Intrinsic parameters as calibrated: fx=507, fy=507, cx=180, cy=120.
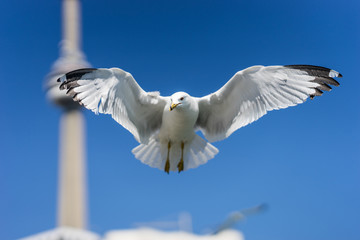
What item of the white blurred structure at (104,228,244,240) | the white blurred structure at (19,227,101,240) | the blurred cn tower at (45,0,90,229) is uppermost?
the blurred cn tower at (45,0,90,229)

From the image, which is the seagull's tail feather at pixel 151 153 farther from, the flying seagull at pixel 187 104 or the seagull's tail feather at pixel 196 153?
the seagull's tail feather at pixel 196 153

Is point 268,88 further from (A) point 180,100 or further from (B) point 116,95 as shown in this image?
(B) point 116,95

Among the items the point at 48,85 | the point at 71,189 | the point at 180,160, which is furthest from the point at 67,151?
the point at 180,160

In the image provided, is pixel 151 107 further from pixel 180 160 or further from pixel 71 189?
pixel 71 189


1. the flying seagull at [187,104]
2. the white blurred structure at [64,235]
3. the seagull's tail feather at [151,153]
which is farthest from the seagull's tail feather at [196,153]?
the white blurred structure at [64,235]

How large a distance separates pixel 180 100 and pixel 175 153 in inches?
36.9

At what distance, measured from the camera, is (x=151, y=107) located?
18.9 feet

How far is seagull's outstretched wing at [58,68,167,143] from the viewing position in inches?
204

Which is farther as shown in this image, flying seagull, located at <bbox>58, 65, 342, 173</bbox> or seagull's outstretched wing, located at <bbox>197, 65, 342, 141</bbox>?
seagull's outstretched wing, located at <bbox>197, 65, 342, 141</bbox>

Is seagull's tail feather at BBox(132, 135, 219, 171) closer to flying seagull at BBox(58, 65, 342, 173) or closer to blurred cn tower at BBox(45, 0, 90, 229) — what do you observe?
flying seagull at BBox(58, 65, 342, 173)

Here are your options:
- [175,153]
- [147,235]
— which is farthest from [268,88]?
[147,235]

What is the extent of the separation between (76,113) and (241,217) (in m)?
15.7

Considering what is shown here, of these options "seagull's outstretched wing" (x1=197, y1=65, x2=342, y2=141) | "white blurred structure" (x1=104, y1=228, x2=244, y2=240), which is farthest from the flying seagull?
"white blurred structure" (x1=104, y1=228, x2=244, y2=240)

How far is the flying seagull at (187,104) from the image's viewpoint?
5.25 meters
